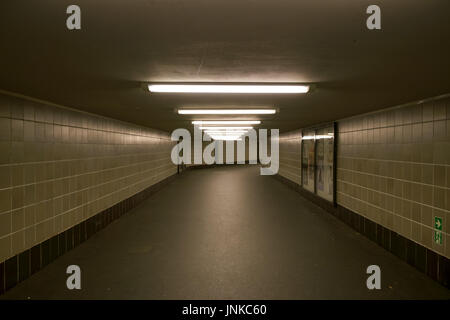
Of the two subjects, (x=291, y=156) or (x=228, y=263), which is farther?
(x=291, y=156)

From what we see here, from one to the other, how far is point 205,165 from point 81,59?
18772 mm

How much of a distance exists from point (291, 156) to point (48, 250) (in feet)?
28.3

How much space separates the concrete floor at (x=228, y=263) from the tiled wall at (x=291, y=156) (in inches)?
150

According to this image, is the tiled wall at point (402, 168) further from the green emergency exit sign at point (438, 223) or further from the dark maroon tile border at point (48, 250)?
the dark maroon tile border at point (48, 250)

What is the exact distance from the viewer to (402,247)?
4.00m

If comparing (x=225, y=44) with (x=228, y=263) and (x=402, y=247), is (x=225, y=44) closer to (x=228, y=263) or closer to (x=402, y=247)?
(x=228, y=263)

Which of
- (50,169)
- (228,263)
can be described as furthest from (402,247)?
(50,169)

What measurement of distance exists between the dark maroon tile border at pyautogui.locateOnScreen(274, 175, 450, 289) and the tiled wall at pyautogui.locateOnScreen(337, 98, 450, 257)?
8 cm

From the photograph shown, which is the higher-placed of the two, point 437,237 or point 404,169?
point 404,169

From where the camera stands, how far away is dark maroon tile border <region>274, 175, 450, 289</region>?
3297mm

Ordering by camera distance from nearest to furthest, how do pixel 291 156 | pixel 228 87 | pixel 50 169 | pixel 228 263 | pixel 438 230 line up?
pixel 228 87
pixel 438 230
pixel 228 263
pixel 50 169
pixel 291 156

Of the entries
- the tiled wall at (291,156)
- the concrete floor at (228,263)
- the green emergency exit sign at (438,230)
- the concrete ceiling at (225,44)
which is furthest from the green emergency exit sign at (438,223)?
the tiled wall at (291,156)

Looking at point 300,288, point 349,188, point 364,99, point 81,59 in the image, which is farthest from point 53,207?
point 349,188

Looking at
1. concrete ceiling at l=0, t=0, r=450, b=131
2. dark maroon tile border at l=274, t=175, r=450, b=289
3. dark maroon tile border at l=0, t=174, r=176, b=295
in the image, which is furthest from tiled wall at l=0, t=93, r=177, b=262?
dark maroon tile border at l=274, t=175, r=450, b=289
